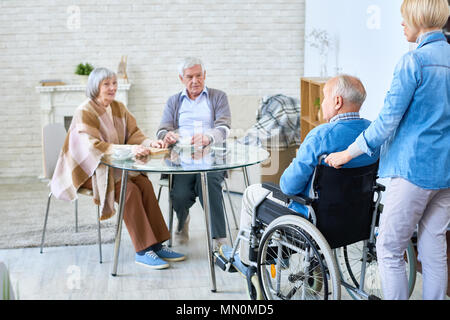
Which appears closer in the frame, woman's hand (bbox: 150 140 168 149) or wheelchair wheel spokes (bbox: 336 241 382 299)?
wheelchair wheel spokes (bbox: 336 241 382 299)

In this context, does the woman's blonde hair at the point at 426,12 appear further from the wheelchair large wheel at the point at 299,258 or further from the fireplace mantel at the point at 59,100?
the fireplace mantel at the point at 59,100

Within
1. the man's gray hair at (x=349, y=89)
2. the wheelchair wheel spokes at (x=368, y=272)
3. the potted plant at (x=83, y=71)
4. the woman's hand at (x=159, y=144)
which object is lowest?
the wheelchair wheel spokes at (x=368, y=272)

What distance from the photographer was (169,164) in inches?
111

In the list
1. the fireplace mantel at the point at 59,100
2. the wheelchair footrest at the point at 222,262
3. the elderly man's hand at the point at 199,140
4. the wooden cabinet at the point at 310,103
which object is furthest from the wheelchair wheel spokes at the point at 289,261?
the fireplace mantel at the point at 59,100

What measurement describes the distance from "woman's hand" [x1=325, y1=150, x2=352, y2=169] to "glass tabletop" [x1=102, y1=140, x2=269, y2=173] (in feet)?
2.31

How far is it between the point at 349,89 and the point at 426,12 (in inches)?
16.0

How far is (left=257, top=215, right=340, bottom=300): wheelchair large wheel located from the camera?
205 centimetres

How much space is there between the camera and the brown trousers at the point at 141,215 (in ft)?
10.3

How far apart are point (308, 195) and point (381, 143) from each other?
1.30ft

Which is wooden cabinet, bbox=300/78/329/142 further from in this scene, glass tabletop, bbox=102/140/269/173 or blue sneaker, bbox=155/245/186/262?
blue sneaker, bbox=155/245/186/262

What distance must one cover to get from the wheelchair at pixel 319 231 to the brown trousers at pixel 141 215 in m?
0.79

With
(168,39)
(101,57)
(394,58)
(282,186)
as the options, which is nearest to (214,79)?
(168,39)

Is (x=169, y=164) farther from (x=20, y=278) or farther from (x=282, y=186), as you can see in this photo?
(x=20, y=278)

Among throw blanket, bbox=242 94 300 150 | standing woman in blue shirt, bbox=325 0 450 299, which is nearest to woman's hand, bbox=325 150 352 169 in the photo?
standing woman in blue shirt, bbox=325 0 450 299
